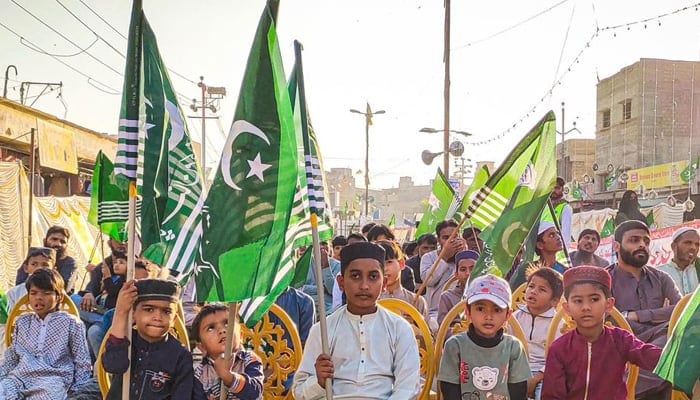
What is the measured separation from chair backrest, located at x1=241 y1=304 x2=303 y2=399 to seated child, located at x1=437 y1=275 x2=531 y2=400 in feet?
3.27

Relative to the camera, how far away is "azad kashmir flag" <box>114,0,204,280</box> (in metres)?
3.76

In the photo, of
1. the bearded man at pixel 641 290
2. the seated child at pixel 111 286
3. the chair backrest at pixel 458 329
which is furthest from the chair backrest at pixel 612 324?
the seated child at pixel 111 286

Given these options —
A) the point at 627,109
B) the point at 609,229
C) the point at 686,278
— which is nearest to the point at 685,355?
the point at 686,278

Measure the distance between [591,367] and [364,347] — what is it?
4.18 feet

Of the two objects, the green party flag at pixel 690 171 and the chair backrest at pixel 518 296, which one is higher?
the green party flag at pixel 690 171

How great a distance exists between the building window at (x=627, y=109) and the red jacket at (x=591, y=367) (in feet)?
109

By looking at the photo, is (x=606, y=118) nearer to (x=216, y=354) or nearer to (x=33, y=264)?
(x=33, y=264)

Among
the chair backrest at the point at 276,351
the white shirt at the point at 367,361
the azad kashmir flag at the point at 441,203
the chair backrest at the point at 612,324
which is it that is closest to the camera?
the white shirt at the point at 367,361

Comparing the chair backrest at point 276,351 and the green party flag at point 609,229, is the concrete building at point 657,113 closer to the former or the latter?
the green party flag at point 609,229

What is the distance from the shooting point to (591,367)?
3820mm

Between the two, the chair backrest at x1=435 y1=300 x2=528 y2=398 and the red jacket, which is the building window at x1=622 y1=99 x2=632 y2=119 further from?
the red jacket

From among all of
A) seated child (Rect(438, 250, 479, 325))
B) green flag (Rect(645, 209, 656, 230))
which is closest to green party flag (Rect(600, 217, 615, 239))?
green flag (Rect(645, 209, 656, 230))

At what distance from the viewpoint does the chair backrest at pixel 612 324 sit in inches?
162

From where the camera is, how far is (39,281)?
510 cm
